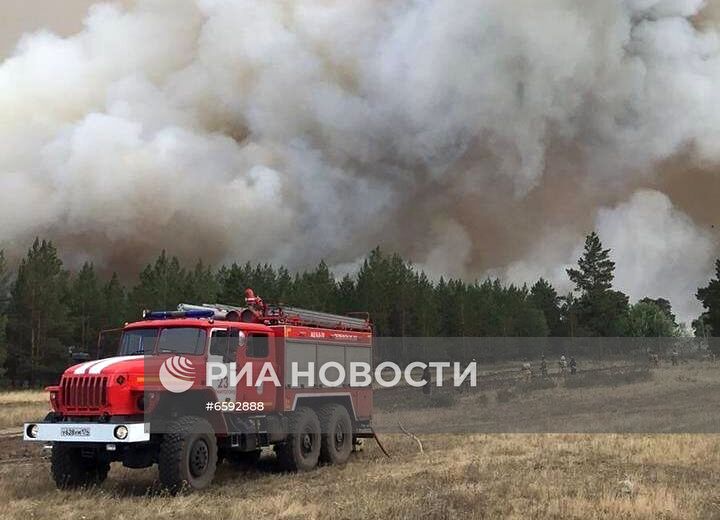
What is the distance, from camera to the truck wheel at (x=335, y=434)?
15.6m

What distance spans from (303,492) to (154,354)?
11.5 ft

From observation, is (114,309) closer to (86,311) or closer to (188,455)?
(86,311)

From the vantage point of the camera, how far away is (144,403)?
11.8 metres

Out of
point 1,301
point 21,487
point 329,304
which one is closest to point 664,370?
point 21,487

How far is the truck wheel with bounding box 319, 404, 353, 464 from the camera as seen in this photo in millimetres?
15594

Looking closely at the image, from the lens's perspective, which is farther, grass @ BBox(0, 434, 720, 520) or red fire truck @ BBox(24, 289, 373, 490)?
red fire truck @ BBox(24, 289, 373, 490)

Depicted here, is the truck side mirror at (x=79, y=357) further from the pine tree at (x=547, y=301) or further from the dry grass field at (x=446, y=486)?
the pine tree at (x=547, y=301)

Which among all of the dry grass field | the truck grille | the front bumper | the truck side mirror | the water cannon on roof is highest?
the water cannon on roof

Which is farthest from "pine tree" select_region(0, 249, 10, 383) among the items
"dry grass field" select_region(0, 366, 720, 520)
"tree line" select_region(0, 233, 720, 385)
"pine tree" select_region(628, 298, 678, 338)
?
"pine tree" select_region(628, 298, 678, 338)

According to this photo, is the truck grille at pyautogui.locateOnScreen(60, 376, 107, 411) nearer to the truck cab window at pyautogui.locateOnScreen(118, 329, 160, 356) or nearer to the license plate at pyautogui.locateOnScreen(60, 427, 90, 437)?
the license plate at pyautogui.locateOnScreen(60, 427, 90, 437)

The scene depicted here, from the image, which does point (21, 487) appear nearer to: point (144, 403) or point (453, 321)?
point (144, 403)

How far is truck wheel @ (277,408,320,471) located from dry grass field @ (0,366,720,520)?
1.05ft

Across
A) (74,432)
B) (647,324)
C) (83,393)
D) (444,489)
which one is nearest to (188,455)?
(74,432)

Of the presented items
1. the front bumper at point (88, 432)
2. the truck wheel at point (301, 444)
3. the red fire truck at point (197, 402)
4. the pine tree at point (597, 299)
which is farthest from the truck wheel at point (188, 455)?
the pine tree at point (597, 299)
